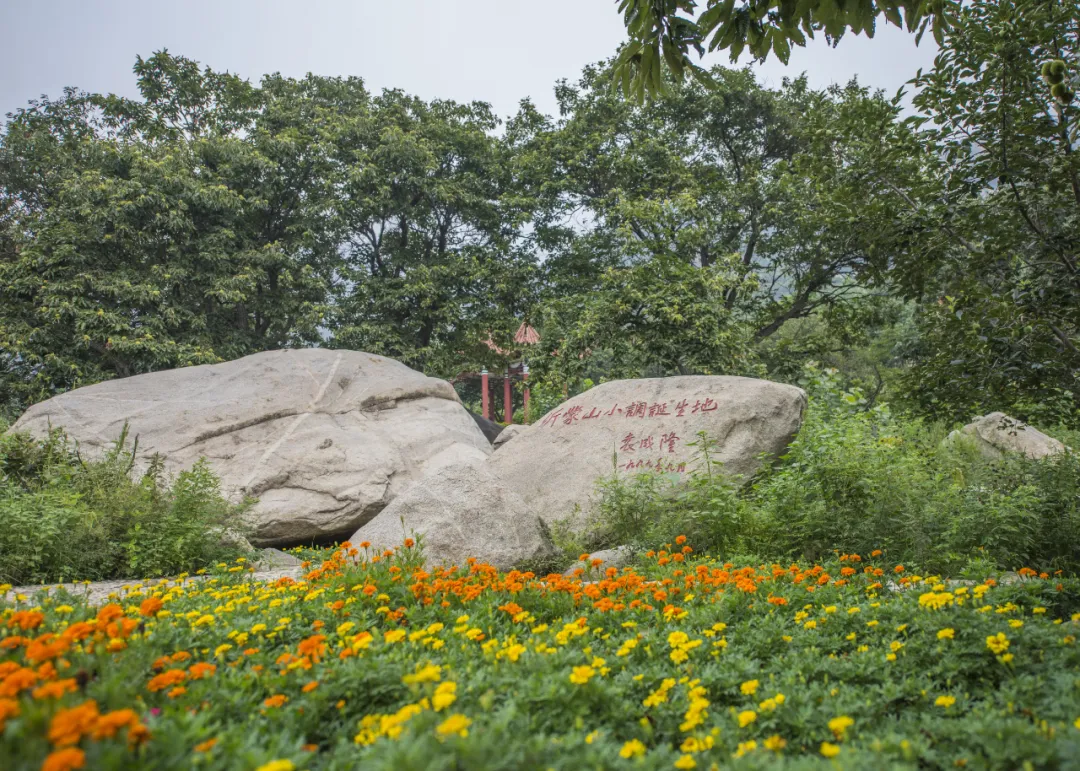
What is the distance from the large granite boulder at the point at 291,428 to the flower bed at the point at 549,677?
4893 millimetres

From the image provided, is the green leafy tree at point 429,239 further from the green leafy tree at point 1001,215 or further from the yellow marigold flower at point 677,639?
the yellow marigold flower at point 677,639

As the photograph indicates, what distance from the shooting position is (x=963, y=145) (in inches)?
151

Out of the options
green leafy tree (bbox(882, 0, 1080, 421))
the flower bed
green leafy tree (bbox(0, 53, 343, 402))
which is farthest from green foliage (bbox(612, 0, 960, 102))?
green leafy tree (bbox(0, 53, 343, 402))

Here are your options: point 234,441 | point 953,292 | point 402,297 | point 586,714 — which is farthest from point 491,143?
point 586,714

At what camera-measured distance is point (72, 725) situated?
51.0 inches

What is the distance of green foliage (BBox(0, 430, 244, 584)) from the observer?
16.6ft

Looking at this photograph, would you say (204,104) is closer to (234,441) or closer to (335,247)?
(335,247)

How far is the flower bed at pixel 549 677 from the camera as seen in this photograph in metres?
1.58

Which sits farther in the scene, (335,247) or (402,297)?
(335,247)

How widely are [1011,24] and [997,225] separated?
108cm

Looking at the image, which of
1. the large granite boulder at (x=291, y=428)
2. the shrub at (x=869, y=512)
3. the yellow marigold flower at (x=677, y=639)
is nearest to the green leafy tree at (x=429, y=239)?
the large granite boulder at (x=291, y=428)

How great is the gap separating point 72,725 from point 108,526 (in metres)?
4.99

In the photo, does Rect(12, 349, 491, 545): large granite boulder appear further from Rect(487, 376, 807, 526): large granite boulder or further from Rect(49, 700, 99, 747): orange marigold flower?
Rect(49, 700, 99, 747): orange marigold flower

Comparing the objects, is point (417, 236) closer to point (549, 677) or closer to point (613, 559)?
point (613, 559)
